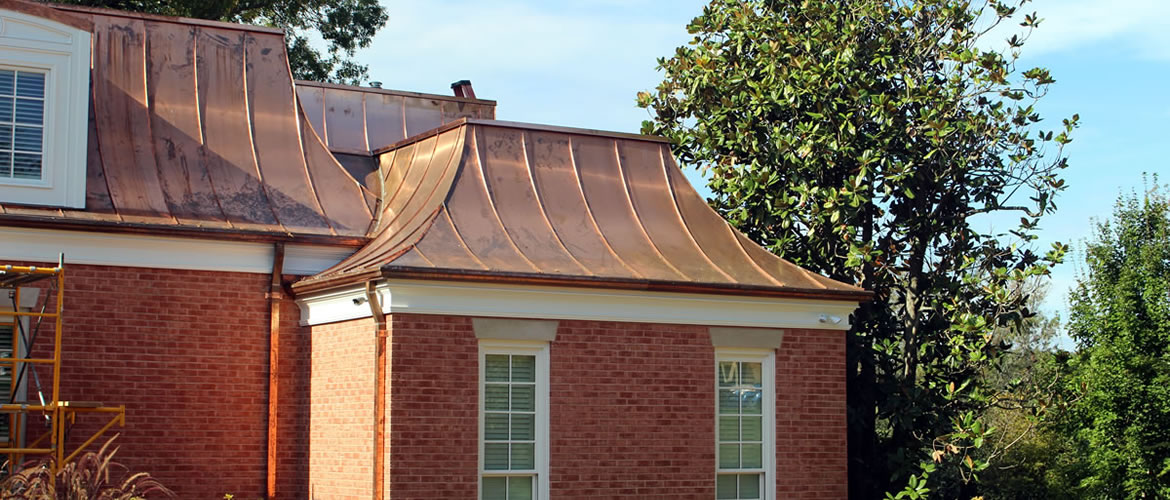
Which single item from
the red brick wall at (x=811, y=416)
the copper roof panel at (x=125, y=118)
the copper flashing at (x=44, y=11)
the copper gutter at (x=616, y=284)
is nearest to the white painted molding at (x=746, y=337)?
the red brick wall at (x=811, y=416)

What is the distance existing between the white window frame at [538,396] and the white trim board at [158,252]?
2.55 m

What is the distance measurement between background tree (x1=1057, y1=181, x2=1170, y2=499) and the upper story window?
15.4 m

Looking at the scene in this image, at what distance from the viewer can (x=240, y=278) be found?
15336 mm

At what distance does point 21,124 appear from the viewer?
49.0 feet

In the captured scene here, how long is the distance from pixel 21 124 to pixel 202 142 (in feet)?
6.90

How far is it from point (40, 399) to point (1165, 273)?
18335 mm

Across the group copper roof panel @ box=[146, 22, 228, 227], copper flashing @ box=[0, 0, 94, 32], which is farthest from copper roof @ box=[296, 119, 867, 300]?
copper flashing @ box=[0, 0, 94, 32]

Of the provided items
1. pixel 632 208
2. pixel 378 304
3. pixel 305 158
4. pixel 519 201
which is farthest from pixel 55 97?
pixel 632 208

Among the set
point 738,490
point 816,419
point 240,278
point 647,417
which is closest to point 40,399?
point 240,278

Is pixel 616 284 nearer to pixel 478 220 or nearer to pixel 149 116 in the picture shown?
pixel 478 220

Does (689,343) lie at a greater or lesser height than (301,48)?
lesser

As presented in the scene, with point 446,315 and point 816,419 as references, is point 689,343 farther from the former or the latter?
point 446,315

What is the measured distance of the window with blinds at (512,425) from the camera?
14.3 m

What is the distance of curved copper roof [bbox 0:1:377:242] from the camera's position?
15172 mm
